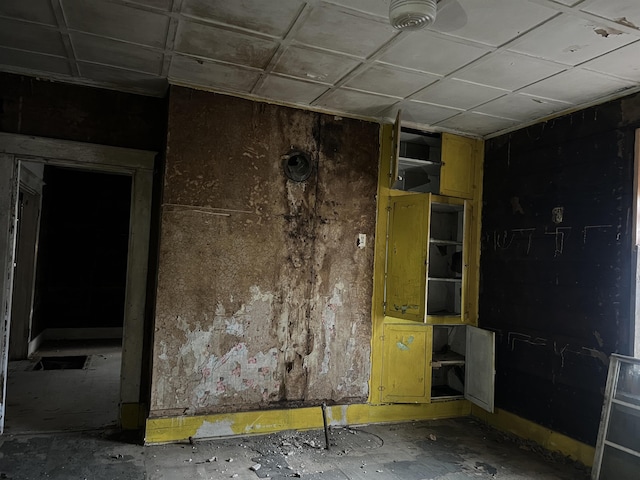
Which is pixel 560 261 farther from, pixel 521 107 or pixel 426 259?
pixel 521 107

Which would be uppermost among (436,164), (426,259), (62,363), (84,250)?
(436,164)

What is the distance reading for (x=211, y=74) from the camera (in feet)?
11.3

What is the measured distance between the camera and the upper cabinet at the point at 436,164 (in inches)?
177

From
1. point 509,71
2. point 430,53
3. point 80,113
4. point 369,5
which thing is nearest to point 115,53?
point 80,113

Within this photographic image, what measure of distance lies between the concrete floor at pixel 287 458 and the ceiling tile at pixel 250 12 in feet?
9.44

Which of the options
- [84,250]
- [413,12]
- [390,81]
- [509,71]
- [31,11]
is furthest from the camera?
[84,250]

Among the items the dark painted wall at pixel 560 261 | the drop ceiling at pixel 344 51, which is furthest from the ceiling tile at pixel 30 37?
the dark painted wall at pixel 560 261

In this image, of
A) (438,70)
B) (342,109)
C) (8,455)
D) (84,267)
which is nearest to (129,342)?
(8,455)

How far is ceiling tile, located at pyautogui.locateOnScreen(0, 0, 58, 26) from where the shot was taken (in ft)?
8.30

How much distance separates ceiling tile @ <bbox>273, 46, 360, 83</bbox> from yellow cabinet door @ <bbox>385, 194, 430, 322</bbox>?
1372mm

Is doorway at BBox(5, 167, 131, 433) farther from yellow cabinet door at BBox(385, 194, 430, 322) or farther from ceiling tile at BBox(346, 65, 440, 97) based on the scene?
ceiling tile at BBox(346, 65, 440, 97)

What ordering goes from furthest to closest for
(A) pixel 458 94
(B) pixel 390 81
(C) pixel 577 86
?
(A) pixel 458 94 < (B) pixel 390 81 < (C) pixel 577 86

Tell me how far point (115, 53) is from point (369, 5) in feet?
6.04

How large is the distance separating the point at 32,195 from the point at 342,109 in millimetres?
4778
